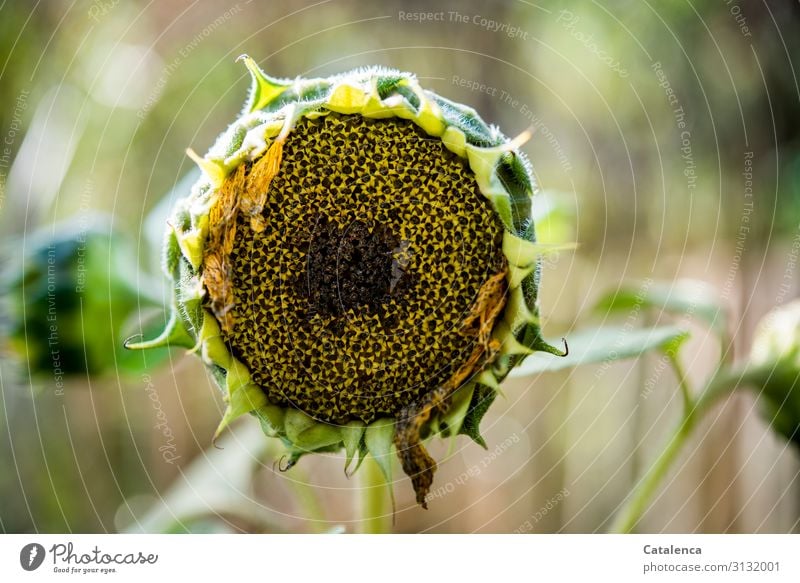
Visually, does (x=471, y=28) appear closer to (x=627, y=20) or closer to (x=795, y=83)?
(x=627, y=20)

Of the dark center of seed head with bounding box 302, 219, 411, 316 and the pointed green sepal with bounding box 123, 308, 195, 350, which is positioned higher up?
the dark center of seed head with bounding box 302, 219, 411, 316

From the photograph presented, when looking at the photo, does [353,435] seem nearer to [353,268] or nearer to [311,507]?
[353,268]

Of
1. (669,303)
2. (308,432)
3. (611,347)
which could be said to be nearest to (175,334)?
(308,432)

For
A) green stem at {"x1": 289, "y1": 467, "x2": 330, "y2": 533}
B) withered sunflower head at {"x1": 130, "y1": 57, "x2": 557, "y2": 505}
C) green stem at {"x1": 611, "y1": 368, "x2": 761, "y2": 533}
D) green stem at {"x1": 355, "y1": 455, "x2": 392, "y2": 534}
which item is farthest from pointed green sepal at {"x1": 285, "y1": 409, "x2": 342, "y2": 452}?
green stem at {"x1": 611, "y1": 368, "x2": 761, "y2": 533}

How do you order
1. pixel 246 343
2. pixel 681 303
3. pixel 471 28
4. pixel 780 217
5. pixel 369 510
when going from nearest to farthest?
pixel 246 343 < pixel 369 510 < pixel 681 303 < pixel 780 217 < pixel 471 28

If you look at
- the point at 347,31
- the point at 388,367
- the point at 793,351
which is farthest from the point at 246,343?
the point at 347,31
